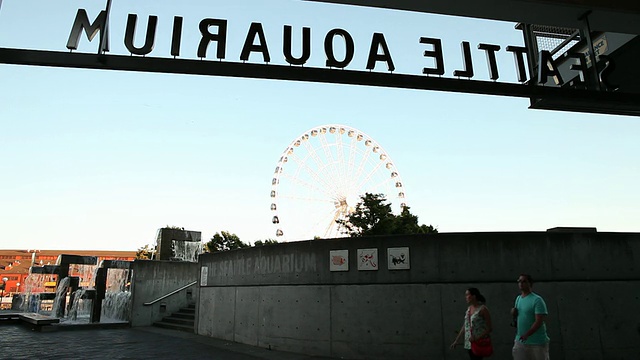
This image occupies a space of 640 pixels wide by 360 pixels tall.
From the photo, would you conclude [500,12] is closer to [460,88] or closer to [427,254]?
[460,88]

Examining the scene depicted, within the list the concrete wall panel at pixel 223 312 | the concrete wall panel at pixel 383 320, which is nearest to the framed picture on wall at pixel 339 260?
the concrete wall panel at pixel 383 320

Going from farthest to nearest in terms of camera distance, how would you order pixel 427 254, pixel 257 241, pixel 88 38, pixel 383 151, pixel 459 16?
pixel 257 241 < pixel 383 151 < pixel 427 254 < pixel 459 16 < pixel 88 38

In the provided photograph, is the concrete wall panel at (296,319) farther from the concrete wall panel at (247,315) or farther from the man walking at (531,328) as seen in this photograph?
the man walking at (531,328)

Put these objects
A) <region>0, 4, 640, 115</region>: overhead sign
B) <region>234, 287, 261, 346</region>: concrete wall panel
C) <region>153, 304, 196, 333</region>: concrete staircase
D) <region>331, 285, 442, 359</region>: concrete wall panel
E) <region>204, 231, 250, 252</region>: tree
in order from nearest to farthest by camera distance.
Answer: <region>0, 4, 640, 115</region>: overhead sign, <region>331, 285, 442, 359</region>: concrete wall panel, <region>234, 287, 261, 346</region>: concrete wall panel, <region>153, 304, 196, 333</region>: concrete staircase, <region>204, 231, 250, 252</region>: tree


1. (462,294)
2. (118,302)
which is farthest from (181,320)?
(462,294)

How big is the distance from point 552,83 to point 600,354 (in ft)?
17.3

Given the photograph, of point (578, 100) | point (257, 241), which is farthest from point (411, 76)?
point (257, 241)

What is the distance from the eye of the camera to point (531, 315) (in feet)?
17.6

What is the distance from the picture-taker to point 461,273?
348 inches

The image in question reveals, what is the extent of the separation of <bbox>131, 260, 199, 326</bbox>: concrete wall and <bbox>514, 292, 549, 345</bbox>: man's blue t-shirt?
1417 cm

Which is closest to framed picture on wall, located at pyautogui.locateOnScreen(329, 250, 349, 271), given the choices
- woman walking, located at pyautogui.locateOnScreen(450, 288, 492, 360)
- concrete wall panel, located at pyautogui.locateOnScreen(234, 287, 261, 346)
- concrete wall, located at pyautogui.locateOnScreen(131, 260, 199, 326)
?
concrete wall panel, located at pyautogui.locateOnScreen(234, 287, 261, 346)

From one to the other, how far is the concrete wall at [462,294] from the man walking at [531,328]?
10.6 ft

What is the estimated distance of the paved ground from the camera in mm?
9344

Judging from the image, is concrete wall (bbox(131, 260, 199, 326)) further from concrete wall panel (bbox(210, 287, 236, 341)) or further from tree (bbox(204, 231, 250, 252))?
tree (bbox(204, 231, 250, 252))
